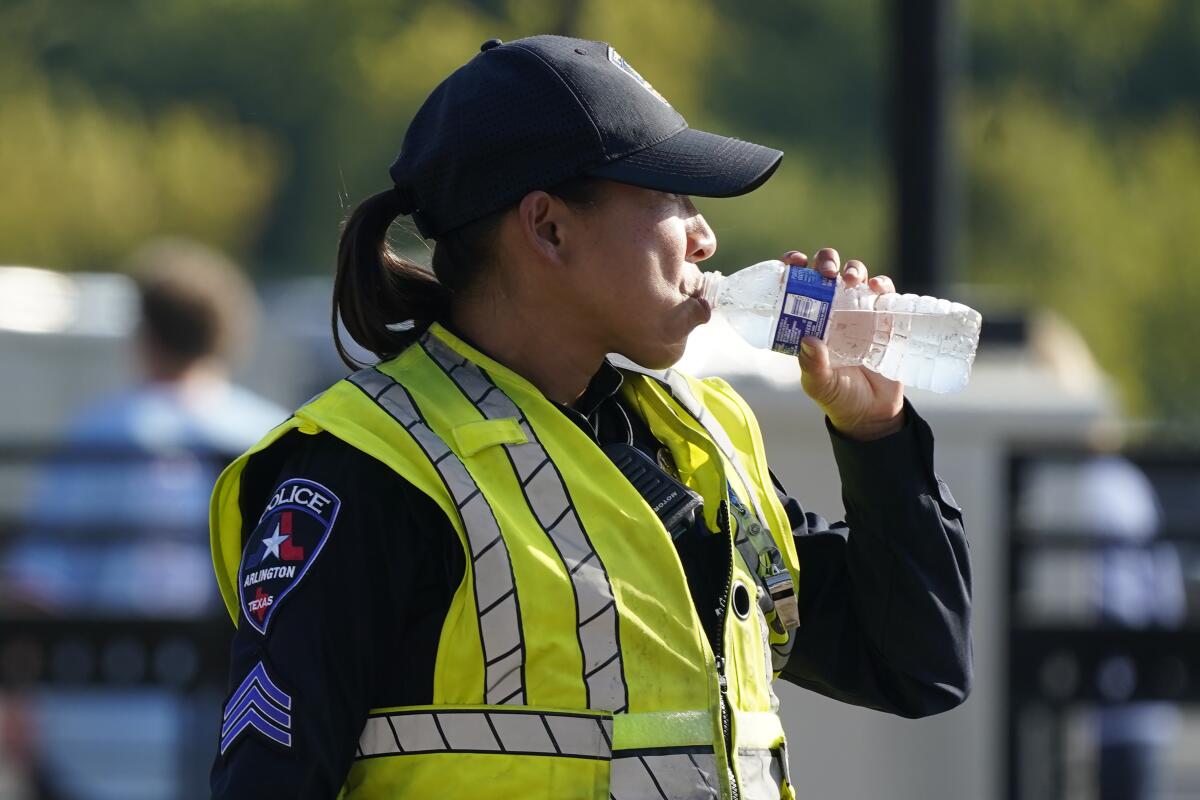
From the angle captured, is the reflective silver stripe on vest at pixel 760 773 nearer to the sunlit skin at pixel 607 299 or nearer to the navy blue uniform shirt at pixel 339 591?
the navy blue uniform shirt at pixel 339 591

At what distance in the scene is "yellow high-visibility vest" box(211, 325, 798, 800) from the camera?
6.84 feet

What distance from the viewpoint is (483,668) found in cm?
208

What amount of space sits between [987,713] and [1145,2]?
5.08 m

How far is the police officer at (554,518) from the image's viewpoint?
2072 millimetres

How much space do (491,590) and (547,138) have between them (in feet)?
1.81

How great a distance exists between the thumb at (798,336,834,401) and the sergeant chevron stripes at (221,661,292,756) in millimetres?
780

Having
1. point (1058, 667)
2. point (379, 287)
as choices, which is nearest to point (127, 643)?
point (1058, 667)

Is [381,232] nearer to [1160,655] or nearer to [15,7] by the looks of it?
[1160,655]

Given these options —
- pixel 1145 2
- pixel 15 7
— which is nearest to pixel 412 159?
pixel 1145 2

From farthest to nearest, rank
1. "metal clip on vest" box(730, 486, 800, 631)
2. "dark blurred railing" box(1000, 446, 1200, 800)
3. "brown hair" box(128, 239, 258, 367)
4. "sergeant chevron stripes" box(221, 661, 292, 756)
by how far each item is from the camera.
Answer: "brown hair" box(128, 239, 258, 367), "dark blurred railing" box(1000, 446, 1200, 800), "metal clip on vest" box(730, 486, 800, 631), "sergeant chevron stripes" box(221, 661, 292, 756)

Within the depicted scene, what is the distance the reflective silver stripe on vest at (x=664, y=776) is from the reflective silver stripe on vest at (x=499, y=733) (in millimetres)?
30

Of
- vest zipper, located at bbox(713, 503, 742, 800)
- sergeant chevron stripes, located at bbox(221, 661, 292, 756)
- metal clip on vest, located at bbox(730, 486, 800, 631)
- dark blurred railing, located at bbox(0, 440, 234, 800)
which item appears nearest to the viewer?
sergeant chevron stripes, located at bbox(221, 661, 292, 756)

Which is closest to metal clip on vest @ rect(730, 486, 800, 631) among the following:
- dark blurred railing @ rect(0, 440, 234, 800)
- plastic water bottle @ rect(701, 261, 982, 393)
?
plastic water bottle @ rect(701, 261, 982, 393)

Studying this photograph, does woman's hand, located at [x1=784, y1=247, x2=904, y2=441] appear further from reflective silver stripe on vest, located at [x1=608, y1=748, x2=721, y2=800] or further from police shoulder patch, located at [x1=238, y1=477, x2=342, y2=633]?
police shoulder patch, located at [x1=238, y1=477, x2=342, y2=633]
